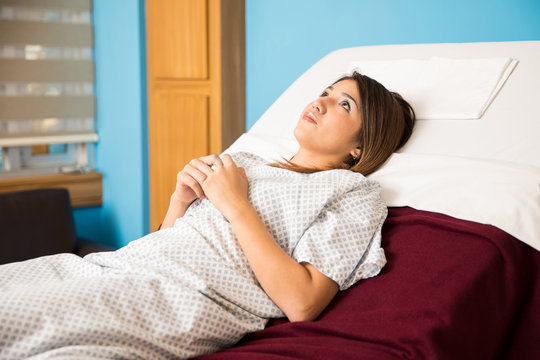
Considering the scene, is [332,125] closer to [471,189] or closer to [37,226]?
[471,189]

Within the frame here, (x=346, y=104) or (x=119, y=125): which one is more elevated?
(x=346, y=104)

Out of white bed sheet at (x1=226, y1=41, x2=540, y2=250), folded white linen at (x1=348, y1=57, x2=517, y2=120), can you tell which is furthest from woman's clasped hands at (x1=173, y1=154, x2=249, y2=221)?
folded white linen at (x1=348, y1=57, x2=517, y2=120)

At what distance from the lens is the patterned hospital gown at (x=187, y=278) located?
923mm

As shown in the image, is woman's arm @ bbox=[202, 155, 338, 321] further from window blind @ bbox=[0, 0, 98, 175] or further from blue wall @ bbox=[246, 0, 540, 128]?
window blind @ bbox=[0, 0, 98, 175]

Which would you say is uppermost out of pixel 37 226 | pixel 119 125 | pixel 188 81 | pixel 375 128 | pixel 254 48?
pixel 254 48

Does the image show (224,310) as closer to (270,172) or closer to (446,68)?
(270,172)

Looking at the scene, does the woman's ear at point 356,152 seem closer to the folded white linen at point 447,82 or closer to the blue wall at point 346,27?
the folded white linen at point 447,82

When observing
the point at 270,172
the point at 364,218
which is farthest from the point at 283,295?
the point at 270,172

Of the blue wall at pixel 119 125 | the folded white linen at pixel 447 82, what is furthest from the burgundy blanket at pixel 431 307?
the blue wall at pixel 119 125

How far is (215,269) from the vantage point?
3.60 feet

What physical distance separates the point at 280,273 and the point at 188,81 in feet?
7.46

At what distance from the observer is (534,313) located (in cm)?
125

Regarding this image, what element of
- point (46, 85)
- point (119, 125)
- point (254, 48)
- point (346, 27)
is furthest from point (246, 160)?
point (46, 85)

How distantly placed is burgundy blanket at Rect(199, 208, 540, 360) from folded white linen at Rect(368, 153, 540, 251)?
30 mm
